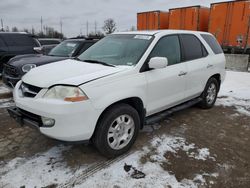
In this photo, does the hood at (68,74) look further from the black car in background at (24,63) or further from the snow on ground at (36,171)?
the black car in background at (24,63)

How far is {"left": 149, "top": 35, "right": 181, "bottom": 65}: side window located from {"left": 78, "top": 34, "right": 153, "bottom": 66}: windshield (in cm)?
18

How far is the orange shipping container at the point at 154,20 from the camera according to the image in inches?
591

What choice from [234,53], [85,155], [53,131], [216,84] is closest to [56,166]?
[85,155]

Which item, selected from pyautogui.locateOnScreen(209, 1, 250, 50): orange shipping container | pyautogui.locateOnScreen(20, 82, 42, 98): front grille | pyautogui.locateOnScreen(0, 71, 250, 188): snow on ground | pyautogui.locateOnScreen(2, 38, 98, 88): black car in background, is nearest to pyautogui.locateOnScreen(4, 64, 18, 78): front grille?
pyautogui.locateOnScreen(2, 38, 98, 88): black car in background

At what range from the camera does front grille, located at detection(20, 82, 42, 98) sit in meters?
2.75

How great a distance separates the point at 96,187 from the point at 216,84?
3810 mm

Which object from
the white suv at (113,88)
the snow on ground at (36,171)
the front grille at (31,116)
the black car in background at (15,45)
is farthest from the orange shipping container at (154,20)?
the snow on ground at (36,171)

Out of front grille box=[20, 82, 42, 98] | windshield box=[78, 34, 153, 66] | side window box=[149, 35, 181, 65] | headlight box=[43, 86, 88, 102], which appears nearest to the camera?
headlight box=[43, 86, 88, 102]

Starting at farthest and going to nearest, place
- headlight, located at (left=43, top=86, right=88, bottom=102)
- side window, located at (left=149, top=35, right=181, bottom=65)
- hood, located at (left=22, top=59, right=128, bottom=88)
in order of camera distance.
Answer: side window, located at (left=149, top=35, right=181, bottom=65) < hood, located at (left=22, top=59, right=128, bottom=88) < headlight, located at (left=43, top=86, right=88, bottom=102)

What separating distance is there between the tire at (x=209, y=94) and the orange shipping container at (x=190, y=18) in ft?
30.8

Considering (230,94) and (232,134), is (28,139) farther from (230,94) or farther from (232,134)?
(230,94)

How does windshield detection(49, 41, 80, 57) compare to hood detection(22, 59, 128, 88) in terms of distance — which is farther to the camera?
windshield detection(49, 41, 80, 57)

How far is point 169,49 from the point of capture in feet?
12.1

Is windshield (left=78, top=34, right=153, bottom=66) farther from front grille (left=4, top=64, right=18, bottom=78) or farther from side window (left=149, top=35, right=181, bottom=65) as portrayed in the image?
front grille (left=4, top=64, right=18, bottom=78)
